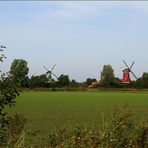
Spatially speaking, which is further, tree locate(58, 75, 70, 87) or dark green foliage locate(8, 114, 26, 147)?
tree locate(58, 75, 70, 87)

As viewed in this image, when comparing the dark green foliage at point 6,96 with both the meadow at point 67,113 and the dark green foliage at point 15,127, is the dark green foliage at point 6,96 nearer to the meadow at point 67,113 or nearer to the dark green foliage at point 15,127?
the dark green foliage at point 15,127

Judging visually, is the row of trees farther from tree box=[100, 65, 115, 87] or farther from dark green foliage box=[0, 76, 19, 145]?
dark green foliage box=[0, 76, 19, 145]

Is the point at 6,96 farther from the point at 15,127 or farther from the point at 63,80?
the point at 63,80

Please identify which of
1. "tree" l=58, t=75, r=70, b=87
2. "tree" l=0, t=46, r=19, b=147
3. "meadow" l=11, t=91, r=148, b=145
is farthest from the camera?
"tree" l=58, t=75, r=70, b=87

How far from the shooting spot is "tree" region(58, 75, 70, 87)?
13600cm

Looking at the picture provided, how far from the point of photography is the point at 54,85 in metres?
132

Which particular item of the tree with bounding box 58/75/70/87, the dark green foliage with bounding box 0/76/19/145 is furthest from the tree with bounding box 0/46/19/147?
the tree with bounding box 58/75/70/87

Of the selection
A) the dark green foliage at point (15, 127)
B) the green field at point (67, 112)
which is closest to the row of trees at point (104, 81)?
the green field at point (67, 112)

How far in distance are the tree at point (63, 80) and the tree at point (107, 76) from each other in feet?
39.9

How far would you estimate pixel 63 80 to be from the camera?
13675 centimetres

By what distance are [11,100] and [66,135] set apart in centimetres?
110

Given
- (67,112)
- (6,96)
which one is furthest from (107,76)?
(6,96)

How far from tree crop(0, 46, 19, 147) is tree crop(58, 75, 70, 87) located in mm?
128027

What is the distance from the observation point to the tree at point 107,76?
476ft
